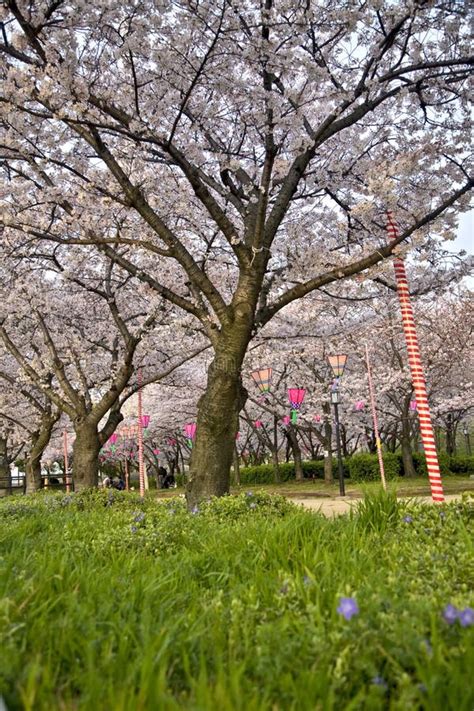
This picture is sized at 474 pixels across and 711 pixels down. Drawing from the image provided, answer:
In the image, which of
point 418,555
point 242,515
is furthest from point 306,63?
point 418,555

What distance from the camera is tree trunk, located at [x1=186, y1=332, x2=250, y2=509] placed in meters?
7.15

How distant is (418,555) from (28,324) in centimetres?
1525

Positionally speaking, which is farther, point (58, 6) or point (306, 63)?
point (306, 63)

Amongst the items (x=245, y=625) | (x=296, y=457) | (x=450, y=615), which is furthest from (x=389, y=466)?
(x=450, y=615)

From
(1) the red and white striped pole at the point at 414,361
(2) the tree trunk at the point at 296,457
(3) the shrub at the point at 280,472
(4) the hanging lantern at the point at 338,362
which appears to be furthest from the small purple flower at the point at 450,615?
(3) the shrub at the point at 280,472

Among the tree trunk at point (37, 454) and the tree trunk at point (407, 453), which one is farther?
the tree trunk at point (407, 453)

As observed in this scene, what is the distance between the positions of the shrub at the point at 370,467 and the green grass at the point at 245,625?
19574 millimetres

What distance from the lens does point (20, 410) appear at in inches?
1023

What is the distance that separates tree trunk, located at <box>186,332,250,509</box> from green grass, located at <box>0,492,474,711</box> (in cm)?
330

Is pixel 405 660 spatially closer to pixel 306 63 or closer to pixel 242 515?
pixel 242 515

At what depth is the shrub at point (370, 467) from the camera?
73.9 feet

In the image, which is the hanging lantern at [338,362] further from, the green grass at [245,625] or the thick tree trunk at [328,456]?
the green grass at [245,625]

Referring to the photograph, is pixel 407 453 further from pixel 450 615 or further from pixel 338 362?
pixel 450 615

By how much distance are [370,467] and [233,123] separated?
18.0 m
